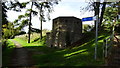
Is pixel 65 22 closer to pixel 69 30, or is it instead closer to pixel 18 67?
pixel 69 30

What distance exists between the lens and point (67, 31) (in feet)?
70.8

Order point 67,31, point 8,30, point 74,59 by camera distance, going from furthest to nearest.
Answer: point 8,30
point 67,31
point 74,59

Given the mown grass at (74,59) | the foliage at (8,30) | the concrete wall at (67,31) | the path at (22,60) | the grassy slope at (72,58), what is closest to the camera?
the mown grass at (74,59)

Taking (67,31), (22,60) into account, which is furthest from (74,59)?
(67,31)

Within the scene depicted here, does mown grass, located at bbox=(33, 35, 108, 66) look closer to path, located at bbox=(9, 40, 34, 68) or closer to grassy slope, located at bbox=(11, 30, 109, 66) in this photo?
grassy slope, located at bbox=(11, 30, 109, 66)

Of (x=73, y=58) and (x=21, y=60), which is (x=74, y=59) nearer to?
(x=73, y=58)

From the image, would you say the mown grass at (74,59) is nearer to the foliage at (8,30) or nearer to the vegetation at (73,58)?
the vegetation at (73,58)

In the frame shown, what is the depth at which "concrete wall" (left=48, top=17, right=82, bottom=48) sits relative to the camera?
21547 millimetres

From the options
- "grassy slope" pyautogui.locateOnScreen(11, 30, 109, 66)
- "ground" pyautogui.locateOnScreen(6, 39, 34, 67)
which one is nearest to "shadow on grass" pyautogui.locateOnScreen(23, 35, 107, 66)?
"grassy slope" pyautogui.locateOnScreen(11, 30, 109, 66)

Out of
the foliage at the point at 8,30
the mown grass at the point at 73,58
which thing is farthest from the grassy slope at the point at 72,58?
the foliage at the point at 8,30

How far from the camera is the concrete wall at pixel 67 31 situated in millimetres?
21547

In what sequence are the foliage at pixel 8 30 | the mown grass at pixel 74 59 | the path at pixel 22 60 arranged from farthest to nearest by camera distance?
the foliage at pixel 8 30, the path at pixel 22 60, the mown grass at pixel 74 59

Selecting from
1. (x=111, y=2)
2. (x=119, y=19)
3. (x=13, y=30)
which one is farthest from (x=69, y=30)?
(x=13, y=30)

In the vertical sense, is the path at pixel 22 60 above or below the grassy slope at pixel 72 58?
below
